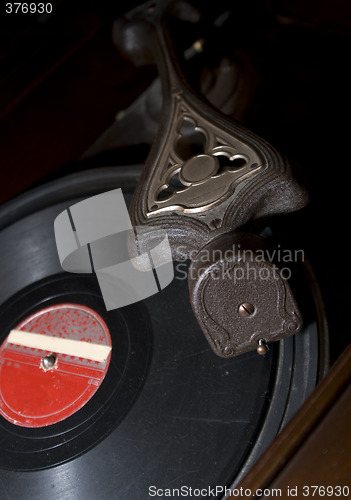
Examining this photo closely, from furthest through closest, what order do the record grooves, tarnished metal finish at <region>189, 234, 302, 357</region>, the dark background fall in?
the dark background
the record grooves
tarnished metal finish at <region>189, 234, 302, 357</region>

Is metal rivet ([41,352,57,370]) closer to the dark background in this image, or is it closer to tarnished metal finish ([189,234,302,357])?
tarnished metal finish ([189,234,302,357])

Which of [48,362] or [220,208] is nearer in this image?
[220,208]

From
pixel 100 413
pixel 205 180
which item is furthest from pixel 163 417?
pixel 205 180

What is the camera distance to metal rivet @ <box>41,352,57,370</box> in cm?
84

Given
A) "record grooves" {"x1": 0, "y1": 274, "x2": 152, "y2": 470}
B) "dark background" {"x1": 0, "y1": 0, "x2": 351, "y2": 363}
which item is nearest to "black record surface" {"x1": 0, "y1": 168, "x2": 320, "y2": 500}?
"record grooves" {"x1": 0, "y1": 274, "x2": 152, "y2": 470}

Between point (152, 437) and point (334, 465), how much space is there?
0.31m

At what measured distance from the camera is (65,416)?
79 cm

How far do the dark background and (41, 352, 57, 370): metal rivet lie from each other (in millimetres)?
445

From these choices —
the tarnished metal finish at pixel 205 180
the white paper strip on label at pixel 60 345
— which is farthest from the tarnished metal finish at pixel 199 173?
the white paper strip on label at pixel 60 345

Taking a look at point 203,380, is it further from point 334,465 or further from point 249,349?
point 334,465

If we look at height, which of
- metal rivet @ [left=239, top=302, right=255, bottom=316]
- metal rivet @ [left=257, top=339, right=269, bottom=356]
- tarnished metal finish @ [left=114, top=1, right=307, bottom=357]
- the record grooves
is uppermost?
tarnished metal finish @ [left=114, top=1, right=307, bottom=357]

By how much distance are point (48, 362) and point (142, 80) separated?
0.76 meters

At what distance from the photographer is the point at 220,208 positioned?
27.0 inches

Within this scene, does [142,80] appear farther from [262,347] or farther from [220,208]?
[262,347]
